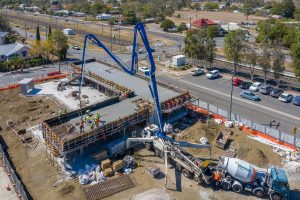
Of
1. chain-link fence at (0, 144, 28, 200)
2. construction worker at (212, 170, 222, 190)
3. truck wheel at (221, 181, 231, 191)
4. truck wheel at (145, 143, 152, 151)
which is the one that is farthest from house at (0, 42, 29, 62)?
truck wheel at (221, 181, 231, 191)

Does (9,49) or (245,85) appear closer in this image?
(245,85)

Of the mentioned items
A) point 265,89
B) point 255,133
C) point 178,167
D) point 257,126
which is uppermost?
point 265,89

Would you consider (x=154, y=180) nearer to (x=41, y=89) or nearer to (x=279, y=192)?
(x=279, y=192)

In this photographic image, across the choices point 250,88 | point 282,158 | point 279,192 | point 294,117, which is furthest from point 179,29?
point 279,192

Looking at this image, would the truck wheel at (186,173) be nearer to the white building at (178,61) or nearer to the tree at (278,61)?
the tree at (278,61)

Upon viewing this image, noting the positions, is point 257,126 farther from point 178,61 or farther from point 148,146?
point 178,61

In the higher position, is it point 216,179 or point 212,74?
point 212,74

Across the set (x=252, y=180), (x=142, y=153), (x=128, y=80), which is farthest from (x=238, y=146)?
(x=128, y=80)
